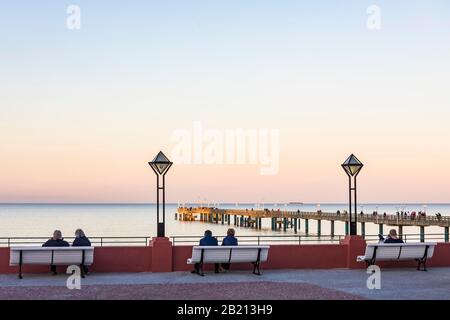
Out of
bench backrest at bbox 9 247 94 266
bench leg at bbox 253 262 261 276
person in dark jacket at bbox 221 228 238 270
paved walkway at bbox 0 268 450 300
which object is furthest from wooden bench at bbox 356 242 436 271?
bench backrest at bbox 9 247 94 266

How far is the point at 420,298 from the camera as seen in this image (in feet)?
43.1

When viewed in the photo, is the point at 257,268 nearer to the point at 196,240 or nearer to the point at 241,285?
the point at 241,285

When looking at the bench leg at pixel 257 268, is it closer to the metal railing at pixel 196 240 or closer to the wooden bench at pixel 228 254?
the wooden bench at pixel 228 254

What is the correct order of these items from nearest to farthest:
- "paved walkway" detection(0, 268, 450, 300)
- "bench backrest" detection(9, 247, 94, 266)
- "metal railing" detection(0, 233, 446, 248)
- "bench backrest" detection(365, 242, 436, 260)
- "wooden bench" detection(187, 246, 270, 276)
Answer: "paved walkway" detection(0, 268, 450, 300)
"bench backrest" detection(9, 247, 94, 266)
"wooden bench" detection(187, 246, 270, 276)
"bench backrest" detection(365, 242, 436, 260)
"metal railing" detection(0, 233, 446, 248)

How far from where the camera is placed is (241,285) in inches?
582

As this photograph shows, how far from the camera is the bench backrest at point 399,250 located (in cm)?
1759

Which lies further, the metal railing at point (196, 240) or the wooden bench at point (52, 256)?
the metal railing at point (196, 240)

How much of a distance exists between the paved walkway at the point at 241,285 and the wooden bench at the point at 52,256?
376mm

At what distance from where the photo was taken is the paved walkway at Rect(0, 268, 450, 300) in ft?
43.7

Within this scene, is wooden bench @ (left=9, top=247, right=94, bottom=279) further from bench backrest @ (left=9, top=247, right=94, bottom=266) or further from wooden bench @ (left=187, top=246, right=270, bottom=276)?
wooden bench @ (left=187, top=246, right=270, bottom=276)

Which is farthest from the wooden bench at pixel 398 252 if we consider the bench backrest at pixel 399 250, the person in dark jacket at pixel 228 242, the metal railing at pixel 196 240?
the person in dark jacket at pixel 228 242

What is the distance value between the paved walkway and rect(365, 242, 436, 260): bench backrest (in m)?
0.38

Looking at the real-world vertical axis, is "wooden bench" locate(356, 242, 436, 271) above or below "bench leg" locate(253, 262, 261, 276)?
above
